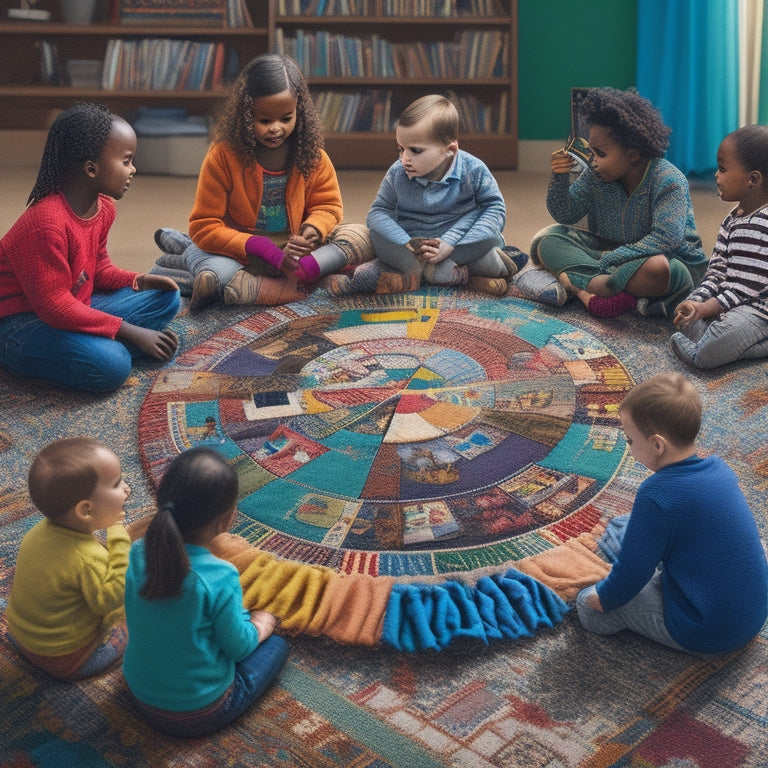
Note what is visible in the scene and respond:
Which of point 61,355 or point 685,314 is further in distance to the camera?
point 685,314

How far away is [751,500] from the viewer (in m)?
2.17

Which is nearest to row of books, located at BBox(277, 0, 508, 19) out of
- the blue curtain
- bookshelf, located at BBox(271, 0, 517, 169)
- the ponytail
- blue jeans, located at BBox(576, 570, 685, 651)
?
bookshelf, located at BBox(271, 0, 517, 169)

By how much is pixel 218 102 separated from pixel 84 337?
281cm

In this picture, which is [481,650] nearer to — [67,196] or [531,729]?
[531,729]

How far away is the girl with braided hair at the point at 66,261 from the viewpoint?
2602 mm

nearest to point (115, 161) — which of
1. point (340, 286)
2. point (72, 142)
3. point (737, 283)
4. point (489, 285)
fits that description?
point (72, 142)

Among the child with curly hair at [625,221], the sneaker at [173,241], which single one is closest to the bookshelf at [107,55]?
the sneaker at [173,241]

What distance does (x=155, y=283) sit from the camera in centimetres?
293

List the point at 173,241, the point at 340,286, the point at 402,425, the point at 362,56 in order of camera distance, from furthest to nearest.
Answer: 1. the point at 362,56
2. the point at 173,241
3. the point at 340,286
4. the point at 402,425

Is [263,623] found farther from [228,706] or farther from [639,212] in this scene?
[639,212]

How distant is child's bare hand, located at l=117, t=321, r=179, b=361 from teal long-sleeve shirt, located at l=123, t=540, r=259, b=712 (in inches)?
52.5

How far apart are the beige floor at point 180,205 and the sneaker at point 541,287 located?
0.59 metres

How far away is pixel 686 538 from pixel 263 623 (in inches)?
28.6

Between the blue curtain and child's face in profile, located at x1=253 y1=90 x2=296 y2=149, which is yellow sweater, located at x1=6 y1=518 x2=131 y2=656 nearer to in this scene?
child's face in profile, located at x1=253 y1=90 x2=296 y2=149
